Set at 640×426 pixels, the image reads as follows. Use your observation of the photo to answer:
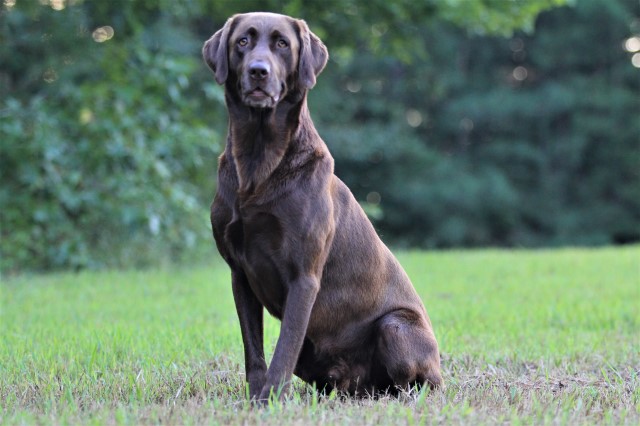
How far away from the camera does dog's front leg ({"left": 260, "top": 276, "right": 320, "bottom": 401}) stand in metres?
3.65

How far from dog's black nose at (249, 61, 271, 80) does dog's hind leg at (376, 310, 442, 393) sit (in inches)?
52.2

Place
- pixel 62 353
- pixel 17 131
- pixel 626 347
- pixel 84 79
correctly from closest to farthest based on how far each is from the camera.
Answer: pixel 62 353, pixel 626 347, pixel 17 131, pixel 84 79

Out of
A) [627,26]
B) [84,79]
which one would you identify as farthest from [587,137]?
[84,79]

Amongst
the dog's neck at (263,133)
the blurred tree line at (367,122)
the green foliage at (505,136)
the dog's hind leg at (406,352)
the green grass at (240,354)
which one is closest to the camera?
the green grass at (240,354)

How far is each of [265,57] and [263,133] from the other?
1.19 ft

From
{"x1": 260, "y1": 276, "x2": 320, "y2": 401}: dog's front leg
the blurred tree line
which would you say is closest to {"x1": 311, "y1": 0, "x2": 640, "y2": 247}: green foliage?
the blurred tree line

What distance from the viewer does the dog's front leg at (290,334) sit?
12.0 feet

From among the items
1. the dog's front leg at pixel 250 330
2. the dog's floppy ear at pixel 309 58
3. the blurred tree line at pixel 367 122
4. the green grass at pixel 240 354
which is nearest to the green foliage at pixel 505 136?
the blurred tree line at pixel 367 122

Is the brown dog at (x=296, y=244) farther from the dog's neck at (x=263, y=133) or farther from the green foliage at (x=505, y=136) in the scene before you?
the green foliage at (x=505, y=136)

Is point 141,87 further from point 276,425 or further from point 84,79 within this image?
point 276,425

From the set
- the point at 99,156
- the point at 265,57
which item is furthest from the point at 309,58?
the point at 99,156

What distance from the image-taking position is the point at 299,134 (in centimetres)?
391

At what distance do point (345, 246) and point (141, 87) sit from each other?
26.8 ft

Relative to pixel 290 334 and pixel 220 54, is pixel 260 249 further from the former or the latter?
pixel 220 54
